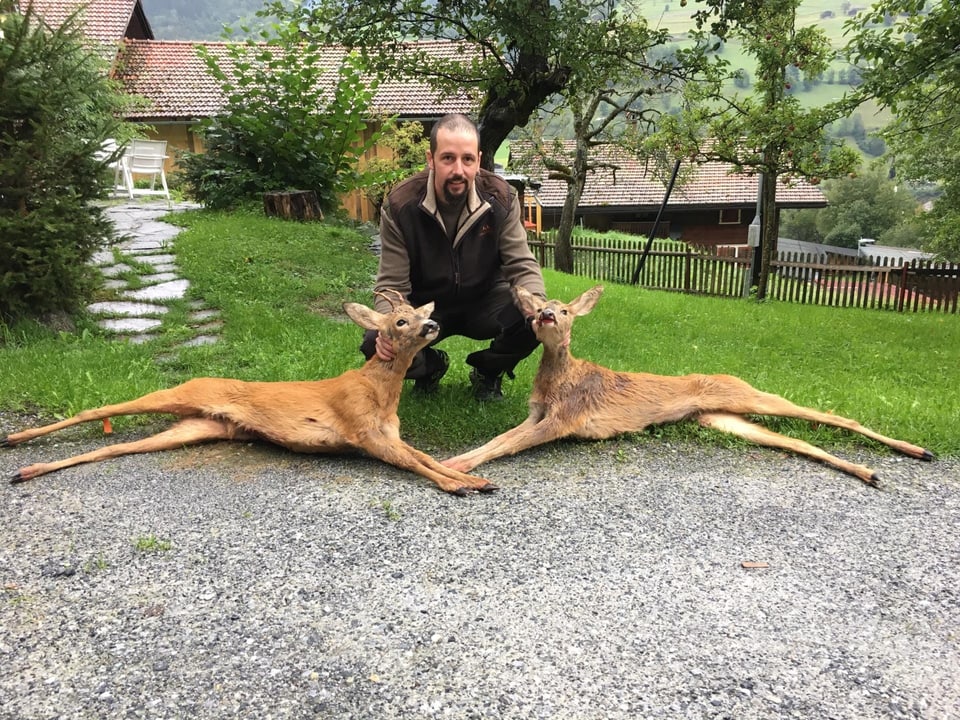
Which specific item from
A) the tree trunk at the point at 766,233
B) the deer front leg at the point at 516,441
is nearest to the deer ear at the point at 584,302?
the deer front leg at the point at 516,441

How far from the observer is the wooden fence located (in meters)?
16.0

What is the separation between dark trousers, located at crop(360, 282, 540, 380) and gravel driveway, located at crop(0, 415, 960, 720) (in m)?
0.89

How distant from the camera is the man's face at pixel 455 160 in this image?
4.05 m

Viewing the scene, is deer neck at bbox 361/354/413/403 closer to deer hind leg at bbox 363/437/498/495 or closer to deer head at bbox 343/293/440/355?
deer head at bbox 343/293/440/355

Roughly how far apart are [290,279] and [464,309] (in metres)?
4.54

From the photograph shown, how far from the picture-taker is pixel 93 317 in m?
6.65

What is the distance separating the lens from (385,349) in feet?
12.9

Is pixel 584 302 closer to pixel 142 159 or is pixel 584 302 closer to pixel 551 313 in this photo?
pixel 551 313

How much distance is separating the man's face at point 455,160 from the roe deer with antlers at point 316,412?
0.82 metres

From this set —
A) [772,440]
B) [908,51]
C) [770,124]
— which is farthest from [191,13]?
[772,440]

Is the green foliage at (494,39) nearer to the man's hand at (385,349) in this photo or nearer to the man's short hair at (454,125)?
the man's short hair at (454,125)

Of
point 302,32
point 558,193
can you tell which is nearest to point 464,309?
point 302,32

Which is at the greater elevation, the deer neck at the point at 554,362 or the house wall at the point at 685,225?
the deer neck at the point at 554,362

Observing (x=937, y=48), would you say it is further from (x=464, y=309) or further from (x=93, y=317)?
(x=93, y=317)
